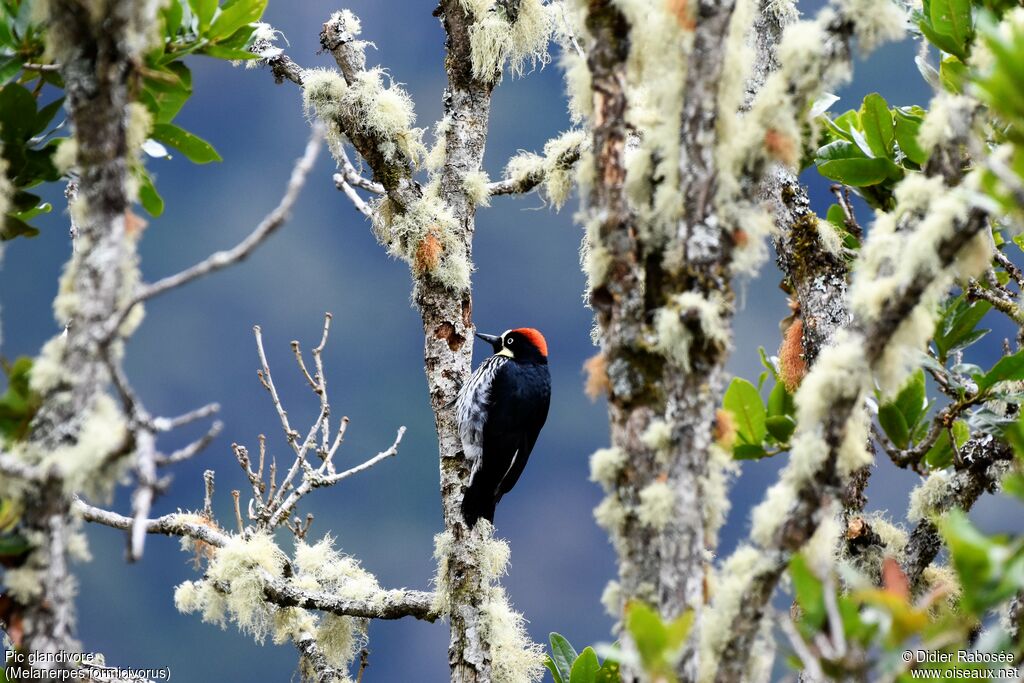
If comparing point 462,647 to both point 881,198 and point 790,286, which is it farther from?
point 881,198

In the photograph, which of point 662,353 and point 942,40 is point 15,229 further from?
point 942,40

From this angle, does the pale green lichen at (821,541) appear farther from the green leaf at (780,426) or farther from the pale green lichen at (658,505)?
the green leaf at (780,426)

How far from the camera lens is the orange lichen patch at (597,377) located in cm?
213

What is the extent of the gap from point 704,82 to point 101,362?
1275mm

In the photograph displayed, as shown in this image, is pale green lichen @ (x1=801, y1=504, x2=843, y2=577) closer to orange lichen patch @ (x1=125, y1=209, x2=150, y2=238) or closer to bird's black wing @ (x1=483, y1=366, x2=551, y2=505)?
orange lichen patch @ (x1=125, y1=209, x2=150, y2=238)

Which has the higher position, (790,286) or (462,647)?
(790,286)

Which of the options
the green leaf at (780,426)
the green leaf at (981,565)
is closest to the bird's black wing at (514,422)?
the green leaf at (780,426)

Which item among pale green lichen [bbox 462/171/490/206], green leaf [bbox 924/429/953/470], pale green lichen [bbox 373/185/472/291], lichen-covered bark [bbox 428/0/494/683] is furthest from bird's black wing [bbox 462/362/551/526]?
green leaf [bbox 924/429/953/470]

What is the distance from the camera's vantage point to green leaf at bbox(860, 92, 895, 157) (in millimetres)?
3344

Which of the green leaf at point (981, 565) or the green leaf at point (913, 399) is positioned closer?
the green leaf at point (981, 565)

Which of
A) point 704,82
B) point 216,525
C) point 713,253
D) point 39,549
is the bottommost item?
point 39,549

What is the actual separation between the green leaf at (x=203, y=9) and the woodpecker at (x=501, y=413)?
5.37ft

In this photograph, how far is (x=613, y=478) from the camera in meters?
2.05

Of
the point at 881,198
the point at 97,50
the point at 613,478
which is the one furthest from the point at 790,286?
the point at 97,50
